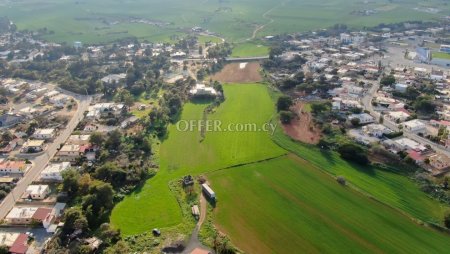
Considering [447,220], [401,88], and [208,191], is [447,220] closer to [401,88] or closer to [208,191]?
[208,191]

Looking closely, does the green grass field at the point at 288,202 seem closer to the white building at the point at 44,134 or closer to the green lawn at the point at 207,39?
the white building at the point at 44,134

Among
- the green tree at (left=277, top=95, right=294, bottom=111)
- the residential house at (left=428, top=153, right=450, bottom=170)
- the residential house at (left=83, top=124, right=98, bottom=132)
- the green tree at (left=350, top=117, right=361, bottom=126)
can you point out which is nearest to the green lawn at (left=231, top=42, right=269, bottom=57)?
the green tree at (left=277, top=95, right=294, bottom=111)

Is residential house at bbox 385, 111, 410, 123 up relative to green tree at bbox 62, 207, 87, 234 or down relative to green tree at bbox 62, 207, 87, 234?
up

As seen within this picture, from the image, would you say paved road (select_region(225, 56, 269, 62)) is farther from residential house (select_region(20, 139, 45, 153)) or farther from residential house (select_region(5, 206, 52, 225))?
residential house (select_region(5, 206, 52, 225))

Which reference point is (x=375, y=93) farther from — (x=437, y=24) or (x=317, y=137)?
(x=437, y=24)

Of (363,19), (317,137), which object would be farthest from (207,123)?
(363,19)

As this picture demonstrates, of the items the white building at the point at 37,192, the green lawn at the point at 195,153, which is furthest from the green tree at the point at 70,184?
the green lawn at the point at 195,153

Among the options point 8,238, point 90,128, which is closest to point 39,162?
point 90,128
